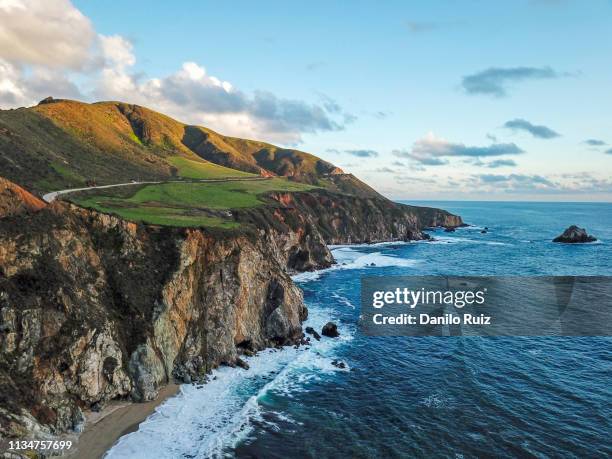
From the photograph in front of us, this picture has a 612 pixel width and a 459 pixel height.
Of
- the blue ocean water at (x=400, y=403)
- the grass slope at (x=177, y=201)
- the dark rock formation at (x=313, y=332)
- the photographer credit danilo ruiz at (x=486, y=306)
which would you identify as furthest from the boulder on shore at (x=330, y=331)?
the grass slope at (x=177, y=201)

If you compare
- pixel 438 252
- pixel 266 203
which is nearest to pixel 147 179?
pixel 266 203

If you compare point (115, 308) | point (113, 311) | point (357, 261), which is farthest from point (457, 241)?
point (113, 311)

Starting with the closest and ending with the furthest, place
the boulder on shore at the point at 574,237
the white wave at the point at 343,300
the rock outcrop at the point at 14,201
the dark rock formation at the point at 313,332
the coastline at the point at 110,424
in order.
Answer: the coastline at the point at 110,424
the rock outcrop at the point at 14,201
the dark rock formation at the point at 313,332
the white wave at the point at 343,300
the boulder on shore at the point at 574,237

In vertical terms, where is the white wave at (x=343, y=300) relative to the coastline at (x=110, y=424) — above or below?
above

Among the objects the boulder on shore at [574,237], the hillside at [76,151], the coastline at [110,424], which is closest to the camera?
the coastline at [110,424]

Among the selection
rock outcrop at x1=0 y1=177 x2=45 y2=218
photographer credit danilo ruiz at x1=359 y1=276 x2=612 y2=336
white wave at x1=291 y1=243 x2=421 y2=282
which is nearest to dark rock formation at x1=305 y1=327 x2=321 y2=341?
photographer credit danilo ruiz at x1=359 y1=276 x2=612 y2=336

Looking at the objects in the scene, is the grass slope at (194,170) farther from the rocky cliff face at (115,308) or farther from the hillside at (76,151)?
the rocky cliff face at (115,308)

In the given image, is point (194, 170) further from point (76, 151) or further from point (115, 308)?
point (115, 308)

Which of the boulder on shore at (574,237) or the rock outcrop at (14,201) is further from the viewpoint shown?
the boulder on shore at (574,237)
